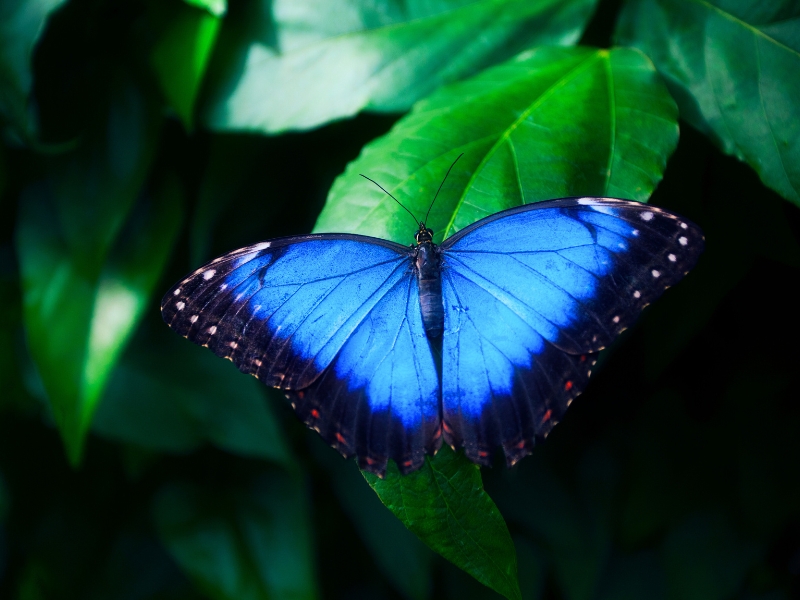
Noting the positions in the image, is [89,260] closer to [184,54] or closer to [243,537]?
[184,54]

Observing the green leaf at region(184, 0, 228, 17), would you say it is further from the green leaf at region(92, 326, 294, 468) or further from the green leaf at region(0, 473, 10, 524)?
the green leaf at region(0, 473, 10, 524)

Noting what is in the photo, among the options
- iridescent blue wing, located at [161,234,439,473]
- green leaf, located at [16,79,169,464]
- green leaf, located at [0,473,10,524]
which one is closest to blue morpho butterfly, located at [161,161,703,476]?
iridescent blue wing, located at [161,234,439,473]

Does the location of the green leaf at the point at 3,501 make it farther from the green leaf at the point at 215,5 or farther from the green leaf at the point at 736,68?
the green leaf at the point at 736,68

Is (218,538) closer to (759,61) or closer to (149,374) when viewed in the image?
(149,374)

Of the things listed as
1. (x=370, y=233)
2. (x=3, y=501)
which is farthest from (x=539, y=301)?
(x=3, y=501)

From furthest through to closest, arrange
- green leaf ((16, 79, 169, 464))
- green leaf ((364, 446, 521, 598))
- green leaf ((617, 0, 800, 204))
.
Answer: green leaf ((16, 79, 169, 464)) < green leaf ((617, 0, 800, 204)) < green leaf ((364, 446, 521, 598))

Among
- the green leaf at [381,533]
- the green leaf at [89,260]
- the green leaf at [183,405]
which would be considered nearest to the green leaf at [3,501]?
the green leaf at [183,405]
